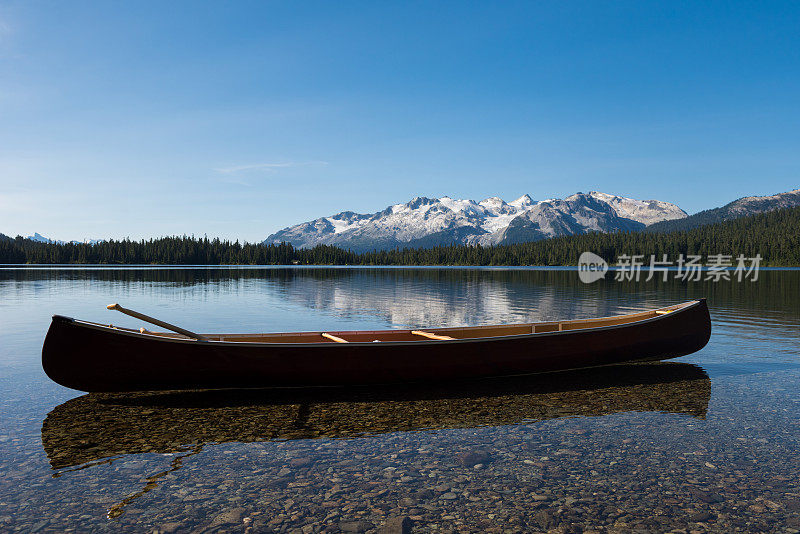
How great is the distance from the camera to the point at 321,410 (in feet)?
44.7

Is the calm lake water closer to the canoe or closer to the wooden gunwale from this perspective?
the canoe

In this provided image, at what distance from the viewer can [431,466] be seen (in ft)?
31.9

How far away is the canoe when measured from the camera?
44.1ft

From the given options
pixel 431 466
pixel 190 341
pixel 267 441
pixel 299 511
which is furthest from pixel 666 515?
pixel 190 341

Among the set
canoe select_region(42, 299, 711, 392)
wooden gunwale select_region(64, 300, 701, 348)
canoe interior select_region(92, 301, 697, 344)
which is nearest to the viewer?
canoe select_region(42, 299, 711, 392)

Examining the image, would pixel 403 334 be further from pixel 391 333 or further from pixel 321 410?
pixel 321 410

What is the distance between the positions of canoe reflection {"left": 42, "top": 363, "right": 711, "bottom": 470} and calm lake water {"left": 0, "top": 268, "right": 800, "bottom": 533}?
7 centimetres

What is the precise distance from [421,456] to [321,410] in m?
4.27

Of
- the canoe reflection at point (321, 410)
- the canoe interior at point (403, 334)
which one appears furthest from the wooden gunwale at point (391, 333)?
the canoe reflection at point (321, 410)

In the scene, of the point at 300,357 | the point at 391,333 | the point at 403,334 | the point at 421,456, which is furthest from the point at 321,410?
the point at 403,334

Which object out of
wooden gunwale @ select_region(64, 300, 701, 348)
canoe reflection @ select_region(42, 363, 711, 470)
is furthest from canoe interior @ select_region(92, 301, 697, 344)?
canoe reflection @ select_region(42, 363, 711, 470)

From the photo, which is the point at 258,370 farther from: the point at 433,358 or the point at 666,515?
the point at 666,515

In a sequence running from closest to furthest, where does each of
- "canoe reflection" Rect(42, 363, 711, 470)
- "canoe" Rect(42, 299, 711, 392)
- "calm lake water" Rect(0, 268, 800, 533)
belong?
"calm lake water" Rect(0, 268, 800, 533) < "canoe reflection" Rect(42, 363, 711, 470) < "canoe" Rect(42, 299, 711, 392)

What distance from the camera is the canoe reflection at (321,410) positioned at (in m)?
11.4
